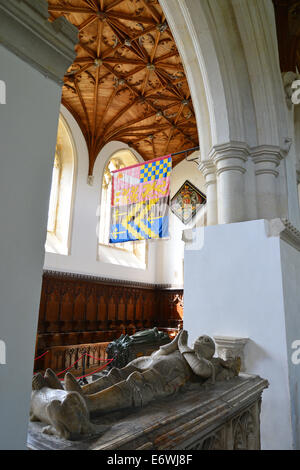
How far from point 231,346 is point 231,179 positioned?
173cm

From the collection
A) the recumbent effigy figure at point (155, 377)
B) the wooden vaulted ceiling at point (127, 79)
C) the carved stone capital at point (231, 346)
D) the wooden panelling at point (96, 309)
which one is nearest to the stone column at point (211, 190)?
the carved stone capital at point (231, 346)

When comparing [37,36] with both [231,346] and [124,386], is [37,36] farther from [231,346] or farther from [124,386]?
[231,346]

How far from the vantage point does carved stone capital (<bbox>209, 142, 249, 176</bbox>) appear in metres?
3.47

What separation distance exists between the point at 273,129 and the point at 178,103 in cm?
667

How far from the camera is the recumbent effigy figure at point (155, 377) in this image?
1.34 m

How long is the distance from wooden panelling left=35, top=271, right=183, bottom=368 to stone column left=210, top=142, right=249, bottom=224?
18.9 feet

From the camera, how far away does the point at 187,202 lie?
11.3 metres

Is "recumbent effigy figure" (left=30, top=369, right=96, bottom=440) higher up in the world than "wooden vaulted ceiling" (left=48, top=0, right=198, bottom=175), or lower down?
lower down

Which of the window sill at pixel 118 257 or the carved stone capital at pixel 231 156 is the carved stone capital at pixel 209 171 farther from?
the window sill at pixel 118 257

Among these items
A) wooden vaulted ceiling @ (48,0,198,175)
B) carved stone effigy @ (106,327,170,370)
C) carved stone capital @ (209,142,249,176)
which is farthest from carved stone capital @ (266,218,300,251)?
wooden vaulted ceiling @ (48,0,198,175)

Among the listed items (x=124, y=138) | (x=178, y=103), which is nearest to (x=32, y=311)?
(x=178, y=103)

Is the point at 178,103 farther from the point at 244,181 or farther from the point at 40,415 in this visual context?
the point at 40,415

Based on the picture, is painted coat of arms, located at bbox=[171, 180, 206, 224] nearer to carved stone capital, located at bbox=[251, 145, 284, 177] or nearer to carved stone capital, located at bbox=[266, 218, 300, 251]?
carved stone capital, located at bbox=[251, 145, 284, 177]

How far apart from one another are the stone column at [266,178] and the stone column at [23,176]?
2.97 meters
